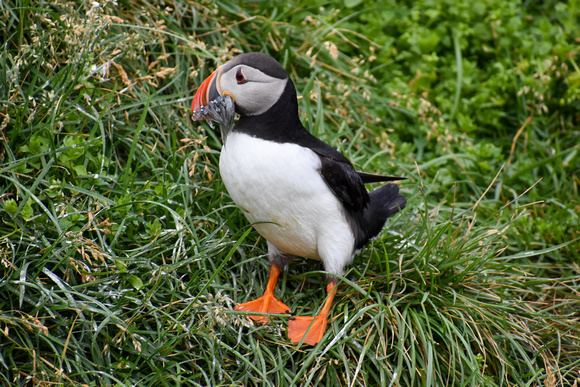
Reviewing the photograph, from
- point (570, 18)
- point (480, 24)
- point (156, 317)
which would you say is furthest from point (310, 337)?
point (570, 18)

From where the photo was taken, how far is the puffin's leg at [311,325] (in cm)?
310

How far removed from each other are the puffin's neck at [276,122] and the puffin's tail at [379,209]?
72 cm

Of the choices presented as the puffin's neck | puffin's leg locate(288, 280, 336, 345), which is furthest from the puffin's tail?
the puffin's neck

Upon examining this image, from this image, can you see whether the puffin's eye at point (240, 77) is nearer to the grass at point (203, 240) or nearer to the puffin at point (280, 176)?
the puffin at point (280, 176)

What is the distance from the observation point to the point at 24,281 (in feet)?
9.06

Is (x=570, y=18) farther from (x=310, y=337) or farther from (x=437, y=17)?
(x=310, y=337)

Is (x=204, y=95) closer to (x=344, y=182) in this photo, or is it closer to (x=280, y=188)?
(x=280, y=188)

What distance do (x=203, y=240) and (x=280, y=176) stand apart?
0.70m

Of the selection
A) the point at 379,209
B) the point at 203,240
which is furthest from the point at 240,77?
the point at 379,209

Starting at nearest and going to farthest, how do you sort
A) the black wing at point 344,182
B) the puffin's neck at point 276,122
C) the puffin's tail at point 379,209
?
1. the puffin's neck at point 276,122
2. the black wing at point 344,182
3. the puffin's tail at point 379,209

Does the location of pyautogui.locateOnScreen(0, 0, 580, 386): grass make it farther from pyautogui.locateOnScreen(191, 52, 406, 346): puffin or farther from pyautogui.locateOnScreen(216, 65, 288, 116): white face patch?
pyautogui.locateOnScreen(216, 65, 288, 116): white face patch

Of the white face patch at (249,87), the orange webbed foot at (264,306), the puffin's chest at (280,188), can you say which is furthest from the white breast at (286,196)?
the orange webbed foot at (264,306)

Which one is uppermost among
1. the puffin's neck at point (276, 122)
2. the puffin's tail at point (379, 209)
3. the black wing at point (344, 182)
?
the puffin's neck at point (276, 122)

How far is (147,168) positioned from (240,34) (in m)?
1.37
